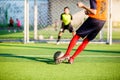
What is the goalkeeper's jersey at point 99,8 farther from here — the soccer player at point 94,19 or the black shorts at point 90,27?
the black shorts at point 90,27

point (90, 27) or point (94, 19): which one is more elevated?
point (94, 19)

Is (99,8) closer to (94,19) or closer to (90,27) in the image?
(94,19)

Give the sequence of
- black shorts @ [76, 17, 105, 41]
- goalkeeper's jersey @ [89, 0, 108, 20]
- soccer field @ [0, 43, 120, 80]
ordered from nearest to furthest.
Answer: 1. soccer field @ [0, 43, 120, 80]
2. goalkeeper's jersey @ [89, 0, 108, 20]
3. black shorts @ [76, 17, 105, 41]

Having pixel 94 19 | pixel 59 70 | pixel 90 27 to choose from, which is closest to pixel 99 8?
pixel 94 19

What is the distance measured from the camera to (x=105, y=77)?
8.03 m

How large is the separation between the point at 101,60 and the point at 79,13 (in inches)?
646

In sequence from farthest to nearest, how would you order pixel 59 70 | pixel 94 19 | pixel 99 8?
pixel 94 19 → pixel 99 8 → pixel 59 70

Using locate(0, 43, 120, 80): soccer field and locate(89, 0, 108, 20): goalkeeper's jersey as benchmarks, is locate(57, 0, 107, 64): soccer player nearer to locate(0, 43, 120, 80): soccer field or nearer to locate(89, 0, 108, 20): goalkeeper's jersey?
locate(89, 0, 108, 20): goalkeeper's jersey

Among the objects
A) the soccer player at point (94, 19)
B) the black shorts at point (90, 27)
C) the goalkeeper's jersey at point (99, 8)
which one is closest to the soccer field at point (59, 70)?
the soccer player at point (94, 19)

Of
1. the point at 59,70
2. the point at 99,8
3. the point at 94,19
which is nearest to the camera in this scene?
the point at 59,70

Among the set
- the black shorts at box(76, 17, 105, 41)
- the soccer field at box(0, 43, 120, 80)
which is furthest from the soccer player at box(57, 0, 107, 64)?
the soccer field at box(0, 43, 120, 80)

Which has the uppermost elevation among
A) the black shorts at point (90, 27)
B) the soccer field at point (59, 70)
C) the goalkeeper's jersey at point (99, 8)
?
the goalkeeper's jersey at point (99, 8)

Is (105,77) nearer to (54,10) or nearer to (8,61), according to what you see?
(8,61)

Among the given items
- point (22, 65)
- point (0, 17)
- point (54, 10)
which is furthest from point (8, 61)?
point (0, 17)
